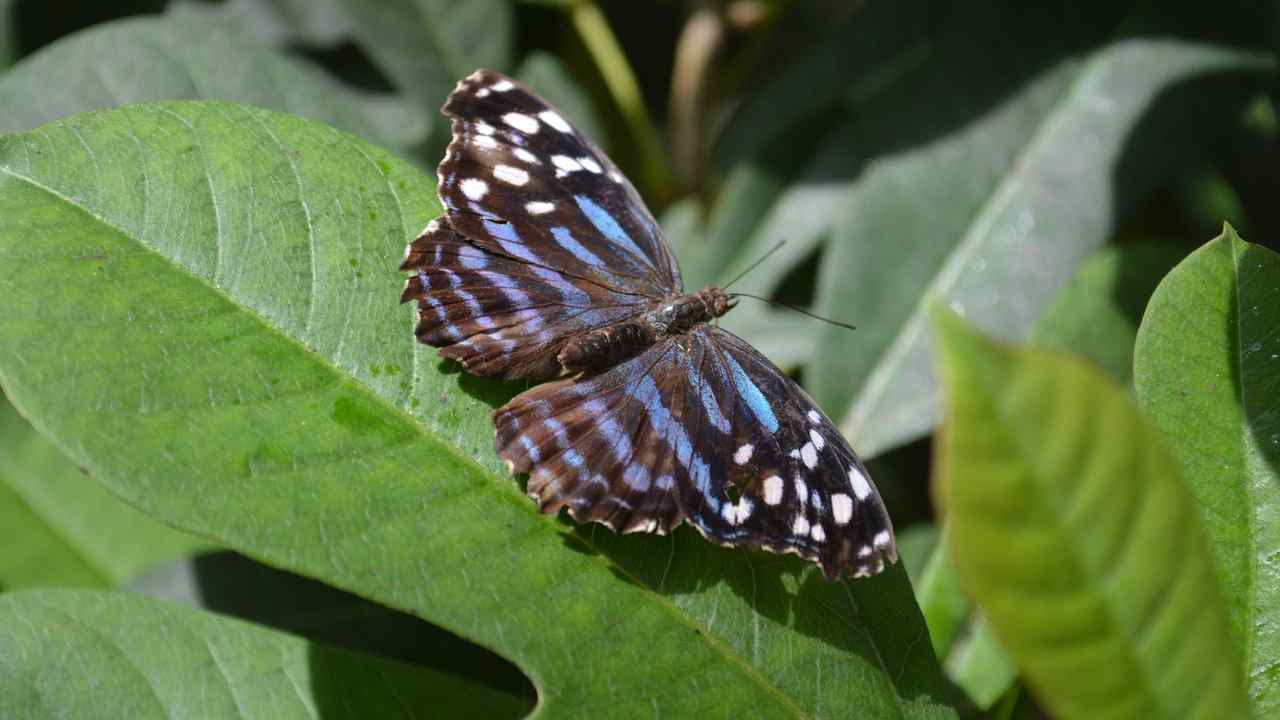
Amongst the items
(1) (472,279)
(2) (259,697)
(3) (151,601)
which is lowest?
(2) (259,697)

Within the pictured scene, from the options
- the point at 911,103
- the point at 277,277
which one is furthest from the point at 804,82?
the point at 277,277

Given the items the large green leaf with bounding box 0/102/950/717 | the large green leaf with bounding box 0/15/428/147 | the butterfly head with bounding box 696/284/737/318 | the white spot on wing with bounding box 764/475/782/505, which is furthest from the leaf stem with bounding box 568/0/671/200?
the white spot on wing with bounding box 764/475/782/505

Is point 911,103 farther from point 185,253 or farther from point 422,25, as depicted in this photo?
point 185,253

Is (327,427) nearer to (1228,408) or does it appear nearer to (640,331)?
(640,331)

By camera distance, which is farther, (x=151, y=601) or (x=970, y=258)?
(x=970, y=258)

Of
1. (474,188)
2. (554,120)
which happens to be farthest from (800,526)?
(554,120)

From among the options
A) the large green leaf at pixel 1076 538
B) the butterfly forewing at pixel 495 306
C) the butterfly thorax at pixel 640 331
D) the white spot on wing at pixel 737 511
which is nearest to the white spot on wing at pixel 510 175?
the butterfly forewing at pixel 495 306

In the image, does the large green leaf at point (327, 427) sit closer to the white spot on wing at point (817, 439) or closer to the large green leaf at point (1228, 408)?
the white spot on wing at point (817, 439)
